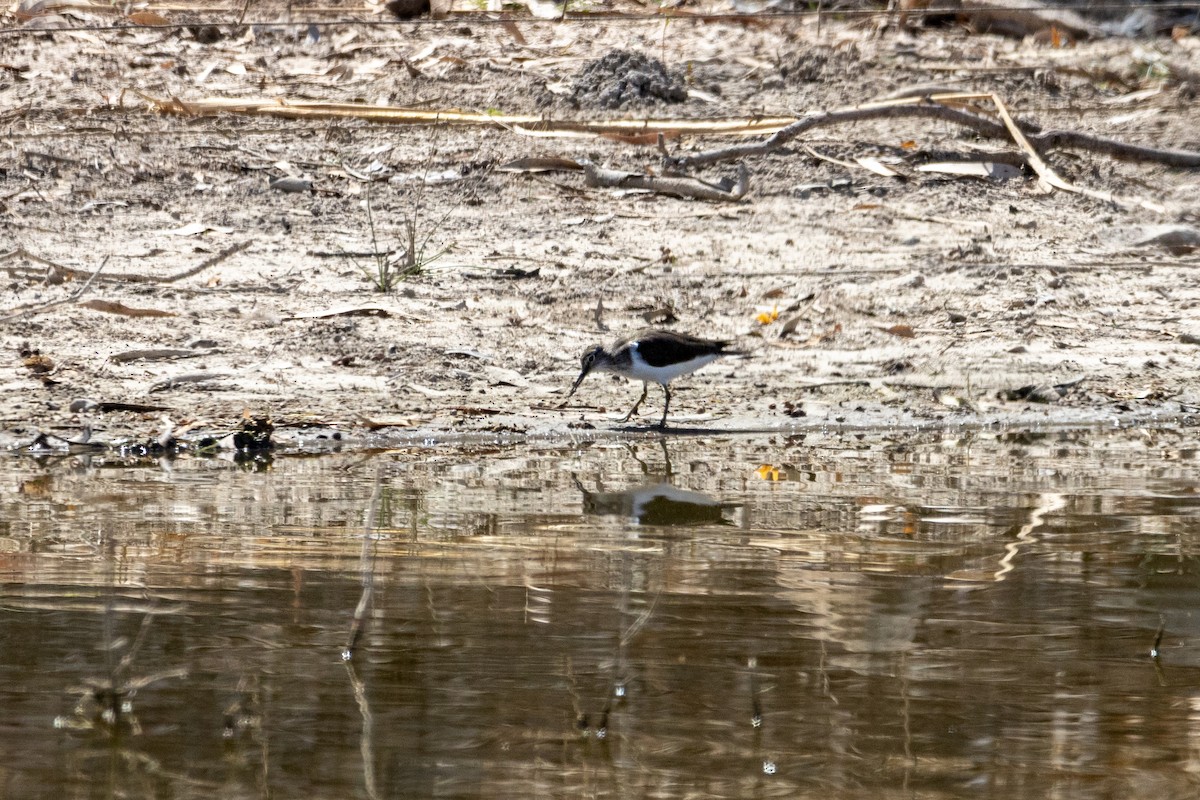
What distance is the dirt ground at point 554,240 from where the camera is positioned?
8539 mm

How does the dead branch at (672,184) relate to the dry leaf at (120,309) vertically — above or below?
above

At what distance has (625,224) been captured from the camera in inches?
422

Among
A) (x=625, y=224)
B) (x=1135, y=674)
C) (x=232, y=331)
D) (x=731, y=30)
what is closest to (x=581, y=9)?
(x=731, y=30)

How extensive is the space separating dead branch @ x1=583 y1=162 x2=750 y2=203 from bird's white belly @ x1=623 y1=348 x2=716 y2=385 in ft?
10.3

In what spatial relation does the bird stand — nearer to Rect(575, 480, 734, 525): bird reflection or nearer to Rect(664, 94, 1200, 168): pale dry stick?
Rect(575, 480, 734, 525): bird reflection

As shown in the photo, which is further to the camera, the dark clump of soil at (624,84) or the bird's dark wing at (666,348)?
the dark clump of soil at (624,84)

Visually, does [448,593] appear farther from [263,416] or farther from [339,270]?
[339,270]

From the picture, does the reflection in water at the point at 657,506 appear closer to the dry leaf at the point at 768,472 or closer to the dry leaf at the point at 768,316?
the dry leaf at the point at 768,472

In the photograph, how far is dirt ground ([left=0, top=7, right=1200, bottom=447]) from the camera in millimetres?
8539

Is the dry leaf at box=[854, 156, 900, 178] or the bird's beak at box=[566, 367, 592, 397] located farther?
the dry leaf at box=[854, 156, 900, 178]

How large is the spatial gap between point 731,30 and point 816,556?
8893 mm

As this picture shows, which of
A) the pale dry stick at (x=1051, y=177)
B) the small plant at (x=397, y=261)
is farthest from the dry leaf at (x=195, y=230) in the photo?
the pale dry stick at (x=1051, y=177)

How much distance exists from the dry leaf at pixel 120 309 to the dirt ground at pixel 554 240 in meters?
0.02

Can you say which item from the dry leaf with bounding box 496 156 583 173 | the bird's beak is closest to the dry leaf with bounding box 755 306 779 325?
the bird's beak
